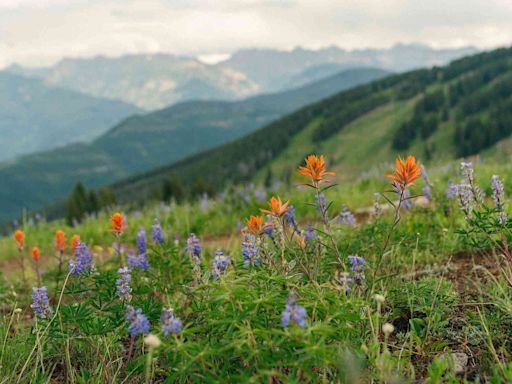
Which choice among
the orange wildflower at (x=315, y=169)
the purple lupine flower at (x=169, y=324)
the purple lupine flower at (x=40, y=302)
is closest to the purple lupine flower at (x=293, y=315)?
the purple lupine flower at (x=169, y=324)

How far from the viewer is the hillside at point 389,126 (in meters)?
128

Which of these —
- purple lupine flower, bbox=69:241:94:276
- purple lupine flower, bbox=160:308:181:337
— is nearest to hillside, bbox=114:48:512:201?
purple lupine flower, bbox=69:241:94:276

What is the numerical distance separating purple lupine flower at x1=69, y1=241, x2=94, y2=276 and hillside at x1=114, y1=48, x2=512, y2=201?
116318 millimetres

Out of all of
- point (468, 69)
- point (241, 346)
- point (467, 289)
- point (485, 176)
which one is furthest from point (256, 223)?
point (468, 69)

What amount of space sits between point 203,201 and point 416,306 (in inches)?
309

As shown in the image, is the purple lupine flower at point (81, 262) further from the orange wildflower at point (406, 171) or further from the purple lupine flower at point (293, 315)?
the orange wildflower at point (406, 171)

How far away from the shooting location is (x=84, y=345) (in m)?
3.41

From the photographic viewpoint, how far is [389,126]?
158 meters

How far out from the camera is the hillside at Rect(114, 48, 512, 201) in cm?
12850

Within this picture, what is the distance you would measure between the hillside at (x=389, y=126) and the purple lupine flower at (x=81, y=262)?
382 ft

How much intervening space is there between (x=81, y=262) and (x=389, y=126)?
16236 centimetres

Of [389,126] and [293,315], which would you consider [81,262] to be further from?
[389,126]

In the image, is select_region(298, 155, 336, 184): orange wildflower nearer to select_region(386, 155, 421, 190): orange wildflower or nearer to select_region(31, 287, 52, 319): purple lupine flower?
select_region(386, 155, 421, 190): orange wildflower

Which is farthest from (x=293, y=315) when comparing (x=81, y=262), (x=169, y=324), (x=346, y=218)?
(x=346, y=218)
